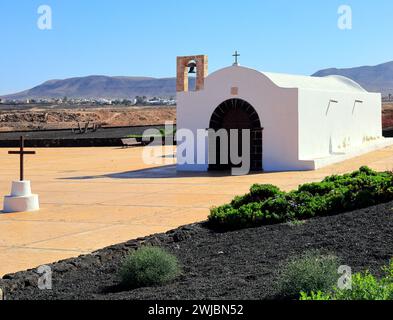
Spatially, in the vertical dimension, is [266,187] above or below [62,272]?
above

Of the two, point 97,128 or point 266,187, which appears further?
point 97,128

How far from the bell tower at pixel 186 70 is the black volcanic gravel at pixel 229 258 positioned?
13.8 meters

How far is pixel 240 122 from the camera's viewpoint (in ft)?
68.9

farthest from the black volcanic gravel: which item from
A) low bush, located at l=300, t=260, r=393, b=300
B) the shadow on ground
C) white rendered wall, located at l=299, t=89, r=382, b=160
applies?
white rendered wall, located at l=299, t=89, r=382, b=160

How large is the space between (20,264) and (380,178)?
529 centimetres

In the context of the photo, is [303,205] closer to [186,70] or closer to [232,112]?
[232,112]

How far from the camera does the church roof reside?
71.6 ft

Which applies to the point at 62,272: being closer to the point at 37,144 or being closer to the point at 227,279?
the point at 227,279

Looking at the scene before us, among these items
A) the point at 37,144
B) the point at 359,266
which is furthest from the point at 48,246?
the point at 37,144

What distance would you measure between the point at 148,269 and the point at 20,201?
7056mm

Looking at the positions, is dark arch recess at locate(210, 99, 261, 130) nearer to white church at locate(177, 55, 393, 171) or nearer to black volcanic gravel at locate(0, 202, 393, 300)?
white church at locate(177, 55, 393, 171)

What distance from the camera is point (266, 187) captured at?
1056 centimetres
